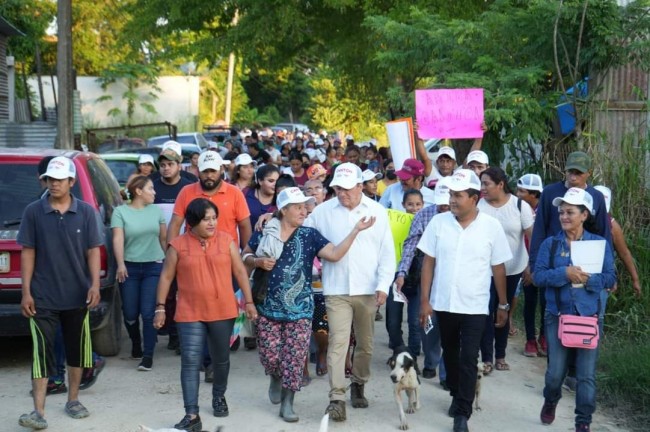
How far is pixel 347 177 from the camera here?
7.17m

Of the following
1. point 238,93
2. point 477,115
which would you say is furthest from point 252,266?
point 238,93

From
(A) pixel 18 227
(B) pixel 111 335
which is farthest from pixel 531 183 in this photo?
(A) pixel 18 227

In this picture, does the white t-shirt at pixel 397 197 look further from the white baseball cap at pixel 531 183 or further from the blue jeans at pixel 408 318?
the blue jeans at pixel 408 318

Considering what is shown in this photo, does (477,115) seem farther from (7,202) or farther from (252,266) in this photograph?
(7,202)

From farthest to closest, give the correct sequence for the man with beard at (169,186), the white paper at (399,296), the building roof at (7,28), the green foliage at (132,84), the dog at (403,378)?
Result: 1. the green foliage at (132,84)
2. the building roof at (7,28)
3. the man with beard at (169,186)
4. the white paper at (399,296)
5. the dog at (403,378)

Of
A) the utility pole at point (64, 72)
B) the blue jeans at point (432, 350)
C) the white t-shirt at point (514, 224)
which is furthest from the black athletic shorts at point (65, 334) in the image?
the utility pole at point (64, 72)

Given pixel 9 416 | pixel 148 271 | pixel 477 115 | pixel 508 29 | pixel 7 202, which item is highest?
pixel 508 29

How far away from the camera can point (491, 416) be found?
7.33 m

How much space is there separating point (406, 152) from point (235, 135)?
55.9ft

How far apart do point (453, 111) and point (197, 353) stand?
4.75 metres

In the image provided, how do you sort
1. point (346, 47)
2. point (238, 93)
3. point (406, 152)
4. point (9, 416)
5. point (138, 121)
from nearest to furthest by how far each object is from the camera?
point (9, 416) < point (406, 152) < point (346, 47) < point (138, 121) < point (238, 93)

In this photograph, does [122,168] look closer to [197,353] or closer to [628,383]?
[197,353]

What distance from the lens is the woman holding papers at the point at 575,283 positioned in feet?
21.6

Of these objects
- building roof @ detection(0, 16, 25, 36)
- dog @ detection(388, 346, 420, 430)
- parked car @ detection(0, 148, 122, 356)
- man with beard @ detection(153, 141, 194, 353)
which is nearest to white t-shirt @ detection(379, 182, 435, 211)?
man with beard @ detection(153, 141, 194, 353)
